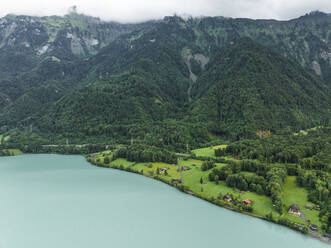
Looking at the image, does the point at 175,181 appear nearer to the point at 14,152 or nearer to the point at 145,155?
the point at 145,155

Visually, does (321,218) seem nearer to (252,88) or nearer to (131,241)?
(131,241)

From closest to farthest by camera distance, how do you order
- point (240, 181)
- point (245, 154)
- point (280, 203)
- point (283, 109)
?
point (280, 203), point (240, 181), point (245, 154), point (283, 109)

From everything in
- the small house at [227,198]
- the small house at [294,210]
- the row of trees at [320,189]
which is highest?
the row of trees at [320,189]

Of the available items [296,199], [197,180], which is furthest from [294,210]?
[197,180]

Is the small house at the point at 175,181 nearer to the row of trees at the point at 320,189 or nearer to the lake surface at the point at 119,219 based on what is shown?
the lake surface at the point at 119,219

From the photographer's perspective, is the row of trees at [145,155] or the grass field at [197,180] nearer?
the grass field at [197,180]

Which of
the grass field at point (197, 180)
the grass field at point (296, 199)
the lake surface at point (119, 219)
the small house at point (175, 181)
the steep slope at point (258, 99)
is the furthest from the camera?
the steep slope at point (258, 99)

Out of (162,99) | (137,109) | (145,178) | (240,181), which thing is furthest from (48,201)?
(162,99)

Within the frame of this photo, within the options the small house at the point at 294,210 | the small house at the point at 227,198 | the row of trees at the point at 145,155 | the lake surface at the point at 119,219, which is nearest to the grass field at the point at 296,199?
the small house at the point at 294,210
